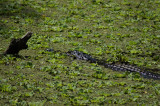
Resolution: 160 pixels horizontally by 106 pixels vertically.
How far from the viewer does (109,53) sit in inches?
285

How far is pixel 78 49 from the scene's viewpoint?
23.9ft

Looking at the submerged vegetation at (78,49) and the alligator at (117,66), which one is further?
the alligator at (117,66)

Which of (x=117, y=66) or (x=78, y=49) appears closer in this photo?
(x=117, y=66)


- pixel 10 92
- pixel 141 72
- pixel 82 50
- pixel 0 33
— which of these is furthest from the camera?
pixel 0 33

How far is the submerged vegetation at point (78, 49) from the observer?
5.49 metres

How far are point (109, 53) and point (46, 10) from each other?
3275 mm

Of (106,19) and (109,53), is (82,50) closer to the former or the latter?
(109,53)

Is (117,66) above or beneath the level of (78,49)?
beneath

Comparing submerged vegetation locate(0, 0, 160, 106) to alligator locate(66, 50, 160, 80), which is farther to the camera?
alligator locate(66, 50, 160, 80)

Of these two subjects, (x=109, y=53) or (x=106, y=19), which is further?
(x=106, y=19)

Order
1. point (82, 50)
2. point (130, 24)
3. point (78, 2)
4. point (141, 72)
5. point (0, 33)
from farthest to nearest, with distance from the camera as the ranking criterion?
point (78, 2) < point (130, 24) < point (0, 33) < point (82, 50) < point (141, 72)

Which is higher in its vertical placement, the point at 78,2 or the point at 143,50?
the point at 78,2

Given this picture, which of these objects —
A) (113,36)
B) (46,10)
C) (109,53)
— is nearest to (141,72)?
(109,53)

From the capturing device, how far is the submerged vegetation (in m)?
5.49
